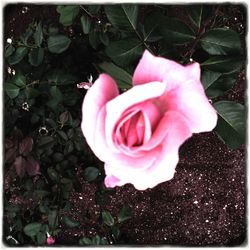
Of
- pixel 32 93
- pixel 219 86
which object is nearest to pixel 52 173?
pixel 32 93

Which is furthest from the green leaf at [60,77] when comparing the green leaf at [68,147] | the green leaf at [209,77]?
the green leaf at [209,77]

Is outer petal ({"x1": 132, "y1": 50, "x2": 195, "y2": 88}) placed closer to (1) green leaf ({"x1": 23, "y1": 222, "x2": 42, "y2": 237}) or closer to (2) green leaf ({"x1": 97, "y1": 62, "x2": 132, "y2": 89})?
(2) green leaf ({"x1": 97, "y1": 62, "x2": 132, "y2": 89})

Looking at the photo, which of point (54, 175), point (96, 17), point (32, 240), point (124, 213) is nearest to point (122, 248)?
point (124, 213)

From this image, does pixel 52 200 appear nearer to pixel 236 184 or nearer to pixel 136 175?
pixel 136 175

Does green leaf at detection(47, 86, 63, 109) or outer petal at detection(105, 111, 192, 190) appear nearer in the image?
outer petal at detection(105, 111, 192, 190)

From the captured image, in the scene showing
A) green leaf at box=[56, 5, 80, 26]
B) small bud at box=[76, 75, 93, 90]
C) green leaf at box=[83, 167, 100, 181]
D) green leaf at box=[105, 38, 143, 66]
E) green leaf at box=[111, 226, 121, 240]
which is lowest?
green leaf at box=[111, 226, 121, 240]

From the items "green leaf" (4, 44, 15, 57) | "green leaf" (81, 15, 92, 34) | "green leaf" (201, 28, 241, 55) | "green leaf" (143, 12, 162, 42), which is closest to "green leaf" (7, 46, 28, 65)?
"green leaf" (4, 44, 15, 57)

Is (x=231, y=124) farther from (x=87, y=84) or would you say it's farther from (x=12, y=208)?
(x=12, y=208)
